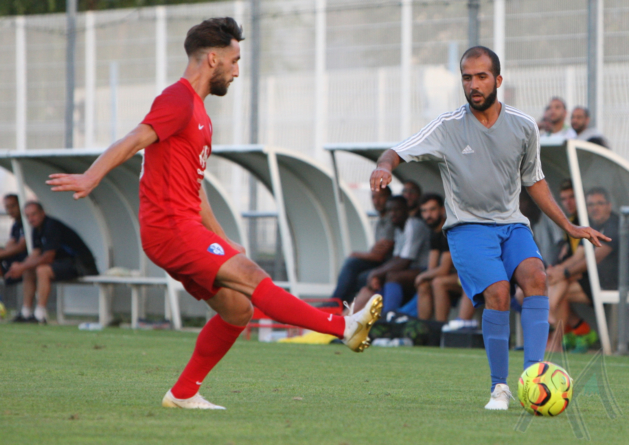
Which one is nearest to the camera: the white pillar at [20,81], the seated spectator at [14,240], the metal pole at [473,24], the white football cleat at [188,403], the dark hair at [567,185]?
the white football cleat at [188,403]

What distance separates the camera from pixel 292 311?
4488mm

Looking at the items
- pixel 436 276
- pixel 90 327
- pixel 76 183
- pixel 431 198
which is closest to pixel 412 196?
pixel 431 198

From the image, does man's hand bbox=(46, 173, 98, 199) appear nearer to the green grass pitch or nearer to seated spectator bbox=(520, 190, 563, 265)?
the green grass pitch

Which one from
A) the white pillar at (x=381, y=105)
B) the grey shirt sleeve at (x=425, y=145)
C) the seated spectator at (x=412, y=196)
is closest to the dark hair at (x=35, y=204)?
the seated spectator at (x=412, y=196)

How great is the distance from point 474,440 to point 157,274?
36.4ft

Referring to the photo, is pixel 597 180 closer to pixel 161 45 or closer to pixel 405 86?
pixel 405 86

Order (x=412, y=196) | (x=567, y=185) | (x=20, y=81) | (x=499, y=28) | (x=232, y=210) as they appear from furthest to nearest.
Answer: (x=20, y=81) < (x=499, y=28) < (x=232, y=210) < (x=412, y=196) < (x=567, y=185)

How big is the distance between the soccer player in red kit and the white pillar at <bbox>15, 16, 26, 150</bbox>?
1574 cm

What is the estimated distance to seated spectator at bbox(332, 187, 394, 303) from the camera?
1227 cm

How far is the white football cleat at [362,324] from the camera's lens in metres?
4.33

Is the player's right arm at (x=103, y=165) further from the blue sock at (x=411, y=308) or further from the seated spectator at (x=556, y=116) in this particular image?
the seated spectator at (x=556, y=116)

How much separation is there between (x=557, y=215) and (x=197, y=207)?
220 cm

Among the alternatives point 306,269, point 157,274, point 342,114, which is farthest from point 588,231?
point 342,114

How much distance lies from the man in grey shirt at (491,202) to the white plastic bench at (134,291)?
27.3 feet
